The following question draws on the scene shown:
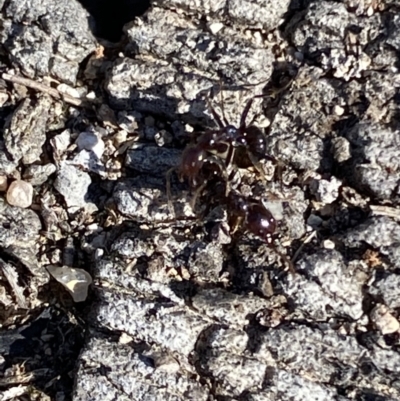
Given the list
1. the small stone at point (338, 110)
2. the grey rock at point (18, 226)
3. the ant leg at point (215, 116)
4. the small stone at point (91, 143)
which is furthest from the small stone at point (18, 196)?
the small stone at point (338, 110)

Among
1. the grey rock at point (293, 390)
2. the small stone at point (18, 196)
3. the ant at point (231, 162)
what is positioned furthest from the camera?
the small stone at point (18, 196)

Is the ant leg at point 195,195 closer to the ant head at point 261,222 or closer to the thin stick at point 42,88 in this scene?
the ant head at point 261,222

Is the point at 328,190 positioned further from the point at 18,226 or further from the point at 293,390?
the point at 18,226

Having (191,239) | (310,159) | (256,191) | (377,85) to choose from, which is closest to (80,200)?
(191,239)

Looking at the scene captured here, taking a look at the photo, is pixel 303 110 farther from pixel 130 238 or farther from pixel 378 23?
pixel 130 238

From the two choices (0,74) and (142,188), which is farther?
(0,74)

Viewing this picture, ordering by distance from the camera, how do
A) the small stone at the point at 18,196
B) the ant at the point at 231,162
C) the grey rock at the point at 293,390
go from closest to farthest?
1. the grey rock at the point at 293,390
2. the ant at the point at 231,162
3. the small stone at the point at 18,196

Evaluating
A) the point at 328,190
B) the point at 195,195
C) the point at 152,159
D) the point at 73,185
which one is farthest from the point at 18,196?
the point at 328,190

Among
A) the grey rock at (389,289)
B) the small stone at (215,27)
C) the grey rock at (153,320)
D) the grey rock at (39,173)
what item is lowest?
the grey rock at (153,320)
